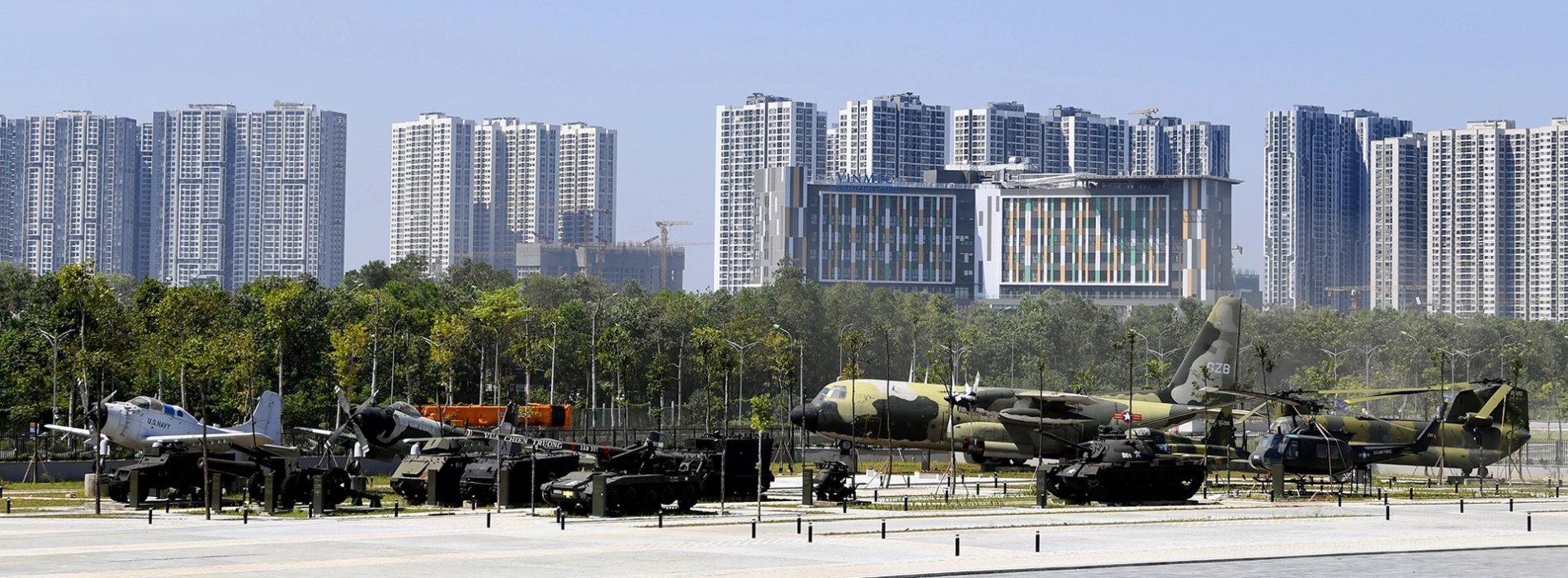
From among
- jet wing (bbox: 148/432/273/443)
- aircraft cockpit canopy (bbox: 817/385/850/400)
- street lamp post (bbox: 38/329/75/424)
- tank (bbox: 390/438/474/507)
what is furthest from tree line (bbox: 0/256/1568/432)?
tank (bbox: 390/438/474/507)

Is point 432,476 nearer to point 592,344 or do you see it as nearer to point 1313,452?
point 1313,452

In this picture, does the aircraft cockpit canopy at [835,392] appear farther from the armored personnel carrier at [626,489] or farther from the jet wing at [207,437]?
the jet wing at [207,437]

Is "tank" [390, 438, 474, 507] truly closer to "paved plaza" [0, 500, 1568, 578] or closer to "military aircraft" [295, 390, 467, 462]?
"paved plaza" [0, 500, 1568, 578]

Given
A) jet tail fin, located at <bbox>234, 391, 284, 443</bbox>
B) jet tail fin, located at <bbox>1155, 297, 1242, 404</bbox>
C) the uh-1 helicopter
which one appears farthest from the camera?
jet tail fin, located at <bbox>1155, 297, 1242, 404</bbox>

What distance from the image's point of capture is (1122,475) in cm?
5378

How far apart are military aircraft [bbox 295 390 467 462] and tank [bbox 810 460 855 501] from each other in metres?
15.3

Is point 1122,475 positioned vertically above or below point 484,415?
above

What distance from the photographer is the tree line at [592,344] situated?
87.1 metres

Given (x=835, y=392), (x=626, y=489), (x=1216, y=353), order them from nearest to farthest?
(x=626, y=489)
(x=835, y=392)
(x=1216, y=353)

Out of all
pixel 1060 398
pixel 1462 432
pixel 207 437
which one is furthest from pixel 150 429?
pixel 1462 432

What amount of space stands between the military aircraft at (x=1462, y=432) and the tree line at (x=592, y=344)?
11.1 m

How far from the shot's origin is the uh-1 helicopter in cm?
6191

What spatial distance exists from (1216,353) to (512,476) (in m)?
41.9

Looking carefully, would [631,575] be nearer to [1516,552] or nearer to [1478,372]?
[1516,552]
